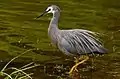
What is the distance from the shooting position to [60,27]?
42.9ft

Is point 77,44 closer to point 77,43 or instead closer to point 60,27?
point 77,43

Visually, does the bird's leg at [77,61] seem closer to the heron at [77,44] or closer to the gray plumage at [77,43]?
the heron at [77,44]

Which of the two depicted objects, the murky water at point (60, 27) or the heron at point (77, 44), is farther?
the murky water at point (60, 27)

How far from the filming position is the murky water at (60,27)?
30.4 ft

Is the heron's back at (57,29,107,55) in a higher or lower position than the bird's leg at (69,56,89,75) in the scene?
higher

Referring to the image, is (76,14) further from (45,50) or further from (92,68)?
(92,68)

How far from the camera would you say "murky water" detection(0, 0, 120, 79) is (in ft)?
30.4

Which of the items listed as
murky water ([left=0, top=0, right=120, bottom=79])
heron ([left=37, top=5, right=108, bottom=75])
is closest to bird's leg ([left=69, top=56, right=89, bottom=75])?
heron ([left=37, top=5, right=108, bottom=75])

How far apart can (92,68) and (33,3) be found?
838 cm

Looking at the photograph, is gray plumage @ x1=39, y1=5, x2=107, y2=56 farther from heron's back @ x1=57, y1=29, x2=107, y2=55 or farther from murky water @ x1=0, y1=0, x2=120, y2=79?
murky water @ x1=0, y1=0, x2=120, y2=79

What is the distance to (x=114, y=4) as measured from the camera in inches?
707

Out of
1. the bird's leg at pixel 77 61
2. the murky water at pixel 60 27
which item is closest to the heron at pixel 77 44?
the bird's leg at pixel 77 61

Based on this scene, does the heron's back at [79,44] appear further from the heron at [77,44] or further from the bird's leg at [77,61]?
the bird's leg at [77,61]

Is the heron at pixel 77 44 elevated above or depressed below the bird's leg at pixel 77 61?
above
